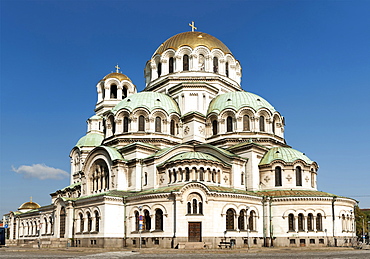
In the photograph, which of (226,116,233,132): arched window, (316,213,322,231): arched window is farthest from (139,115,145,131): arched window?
(316,213,322,231): arched window

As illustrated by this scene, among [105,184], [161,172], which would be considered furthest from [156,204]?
[105,184]

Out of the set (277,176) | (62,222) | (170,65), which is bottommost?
(62,222)

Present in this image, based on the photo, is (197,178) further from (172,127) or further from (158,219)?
(172,127)

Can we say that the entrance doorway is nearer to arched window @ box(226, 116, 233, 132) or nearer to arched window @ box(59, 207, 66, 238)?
arched window @ box(226, 116, 233, 132)

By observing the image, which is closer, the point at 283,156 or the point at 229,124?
the point at 283,156

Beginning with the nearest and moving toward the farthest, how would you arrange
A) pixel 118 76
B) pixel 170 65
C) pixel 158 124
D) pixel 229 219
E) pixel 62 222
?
pixel 229 219, pixel 62 222, pixel 158 124, pixel 170 65, pixel 118 76

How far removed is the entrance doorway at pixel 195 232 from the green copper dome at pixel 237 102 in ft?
52.2

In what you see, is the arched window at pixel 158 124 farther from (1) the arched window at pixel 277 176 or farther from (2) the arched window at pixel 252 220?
(2) the arched window at pixel 252 220

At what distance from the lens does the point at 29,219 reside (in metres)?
66.2

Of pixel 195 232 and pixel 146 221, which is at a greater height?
pixel 146 221

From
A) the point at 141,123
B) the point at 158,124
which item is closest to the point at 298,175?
the point at 158,124

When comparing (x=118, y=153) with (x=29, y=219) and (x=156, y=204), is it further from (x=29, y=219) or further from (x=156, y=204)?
(x=29, y=219)

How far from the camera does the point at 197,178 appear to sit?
Answer: 43719 millimetres

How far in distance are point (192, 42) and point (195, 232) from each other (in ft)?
90.1
